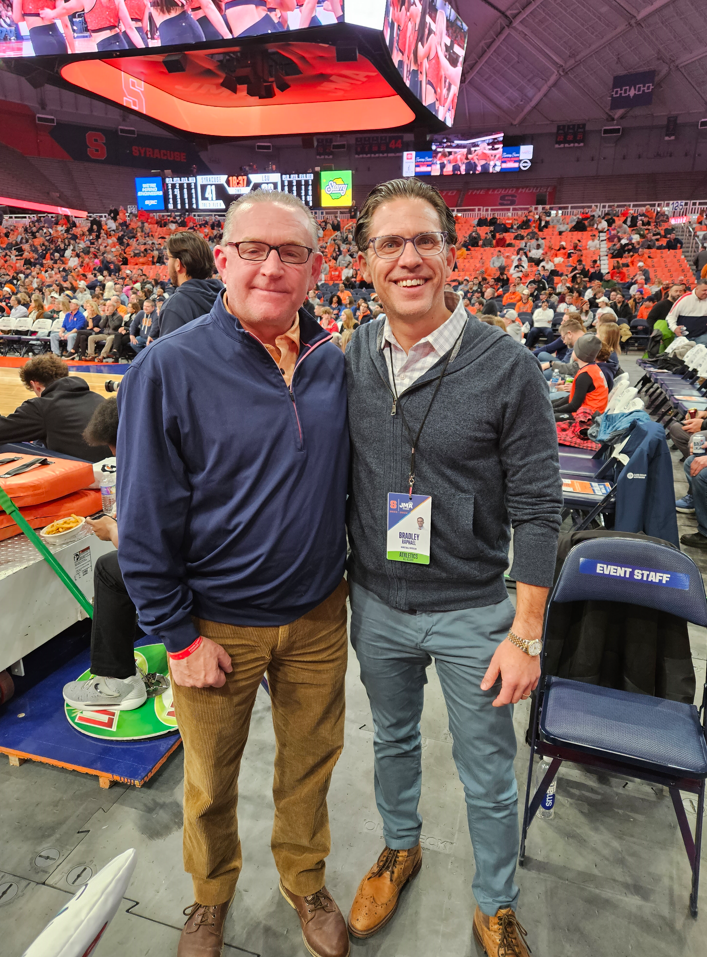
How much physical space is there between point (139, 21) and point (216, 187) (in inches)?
483

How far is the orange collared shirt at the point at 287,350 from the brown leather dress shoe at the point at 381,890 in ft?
4.30

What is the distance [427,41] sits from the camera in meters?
12.8

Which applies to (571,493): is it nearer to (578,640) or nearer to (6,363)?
(578,640)

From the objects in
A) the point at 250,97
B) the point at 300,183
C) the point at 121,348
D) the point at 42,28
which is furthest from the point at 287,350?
the point at 300,183

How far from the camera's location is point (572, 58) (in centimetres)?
1995

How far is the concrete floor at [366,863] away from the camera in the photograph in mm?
1465

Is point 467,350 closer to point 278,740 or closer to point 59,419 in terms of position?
point 278,740

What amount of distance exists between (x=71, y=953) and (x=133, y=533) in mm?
718

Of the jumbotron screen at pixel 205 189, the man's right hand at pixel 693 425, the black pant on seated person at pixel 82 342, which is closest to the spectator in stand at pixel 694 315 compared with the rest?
the man's right hand at pixel 693 425

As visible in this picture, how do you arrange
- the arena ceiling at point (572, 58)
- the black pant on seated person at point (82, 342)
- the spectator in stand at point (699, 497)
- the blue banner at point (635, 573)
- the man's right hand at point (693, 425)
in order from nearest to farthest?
the blue banner at point (635, 573)
the spectator in stand at point (699, 497)
the man's right hand at point (693, 425)
the black pant on seated person at point (82, 342)
the arena ceiling at point (572, 58)

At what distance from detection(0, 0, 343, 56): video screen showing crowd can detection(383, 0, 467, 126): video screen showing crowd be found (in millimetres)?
1804

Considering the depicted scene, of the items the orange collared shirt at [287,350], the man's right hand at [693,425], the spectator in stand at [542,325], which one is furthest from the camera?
the spectator in stand at [542,325]

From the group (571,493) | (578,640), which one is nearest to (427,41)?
(571,493)

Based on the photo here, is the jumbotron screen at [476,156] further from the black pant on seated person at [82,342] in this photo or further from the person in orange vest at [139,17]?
the black pant on seated person at [82,342]
